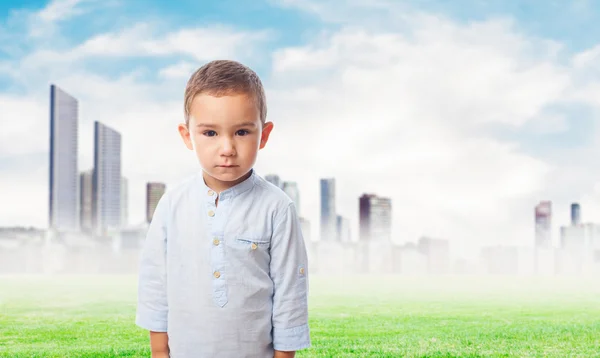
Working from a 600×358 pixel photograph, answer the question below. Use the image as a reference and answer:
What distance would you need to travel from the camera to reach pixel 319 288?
40.3 feet

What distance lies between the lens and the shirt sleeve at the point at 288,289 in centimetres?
236

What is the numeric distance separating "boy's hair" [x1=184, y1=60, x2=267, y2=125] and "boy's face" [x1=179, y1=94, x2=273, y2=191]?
0.02 meters

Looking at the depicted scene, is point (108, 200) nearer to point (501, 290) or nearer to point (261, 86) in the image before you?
point (501, 290)

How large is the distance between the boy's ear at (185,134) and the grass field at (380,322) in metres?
3.11

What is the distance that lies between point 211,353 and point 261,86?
92cm

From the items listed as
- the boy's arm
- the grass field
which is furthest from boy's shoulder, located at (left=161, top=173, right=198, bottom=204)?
the grass field

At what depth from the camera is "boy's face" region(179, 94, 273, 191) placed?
2.28m

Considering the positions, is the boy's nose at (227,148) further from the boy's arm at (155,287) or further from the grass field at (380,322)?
the grass field at (380,322)

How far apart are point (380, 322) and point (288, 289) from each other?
4.94 meters

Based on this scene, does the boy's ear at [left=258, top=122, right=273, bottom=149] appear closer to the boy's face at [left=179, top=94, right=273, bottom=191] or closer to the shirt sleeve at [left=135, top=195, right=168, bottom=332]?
the boy's face at [left=179, top=94, right=273, bottom=191]

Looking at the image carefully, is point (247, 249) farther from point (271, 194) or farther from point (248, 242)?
point (271, 194)

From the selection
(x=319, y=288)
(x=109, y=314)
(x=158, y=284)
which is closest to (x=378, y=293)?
(x=319, y=288)

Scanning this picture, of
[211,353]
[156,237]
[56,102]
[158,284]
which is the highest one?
[56,102]

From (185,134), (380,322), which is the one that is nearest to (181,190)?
(185,134)
